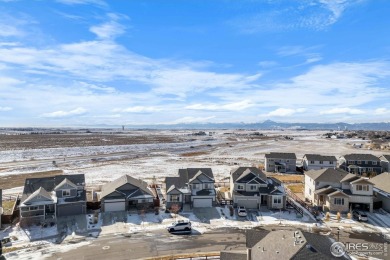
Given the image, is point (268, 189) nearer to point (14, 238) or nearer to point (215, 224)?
point (215, 224)

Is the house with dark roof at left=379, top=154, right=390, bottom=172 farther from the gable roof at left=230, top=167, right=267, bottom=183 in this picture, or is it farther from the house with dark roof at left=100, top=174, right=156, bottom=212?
the house with dark roof at left=100, top=174, right=156, bottom=212

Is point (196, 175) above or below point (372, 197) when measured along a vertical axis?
above

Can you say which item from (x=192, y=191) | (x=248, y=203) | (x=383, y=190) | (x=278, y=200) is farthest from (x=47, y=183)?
(x=383, y=190)

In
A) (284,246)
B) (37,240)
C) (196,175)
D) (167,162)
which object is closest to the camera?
(284,246)

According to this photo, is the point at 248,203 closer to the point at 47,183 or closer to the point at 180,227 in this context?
the point at 180,227

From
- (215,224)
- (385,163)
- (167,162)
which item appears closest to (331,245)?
(215,224)

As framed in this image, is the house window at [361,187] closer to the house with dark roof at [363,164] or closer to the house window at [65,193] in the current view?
the house with dark roof at [363,164]

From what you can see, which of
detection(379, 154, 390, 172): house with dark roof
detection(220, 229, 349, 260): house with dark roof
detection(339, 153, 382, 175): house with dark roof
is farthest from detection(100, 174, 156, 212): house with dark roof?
detection(379, 154, 390, 172): house with dark roof

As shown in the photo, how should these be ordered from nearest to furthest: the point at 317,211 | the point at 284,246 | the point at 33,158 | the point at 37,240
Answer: the point at 284,246
the point at 37,240
the point at 317,211
the point at 33,158
